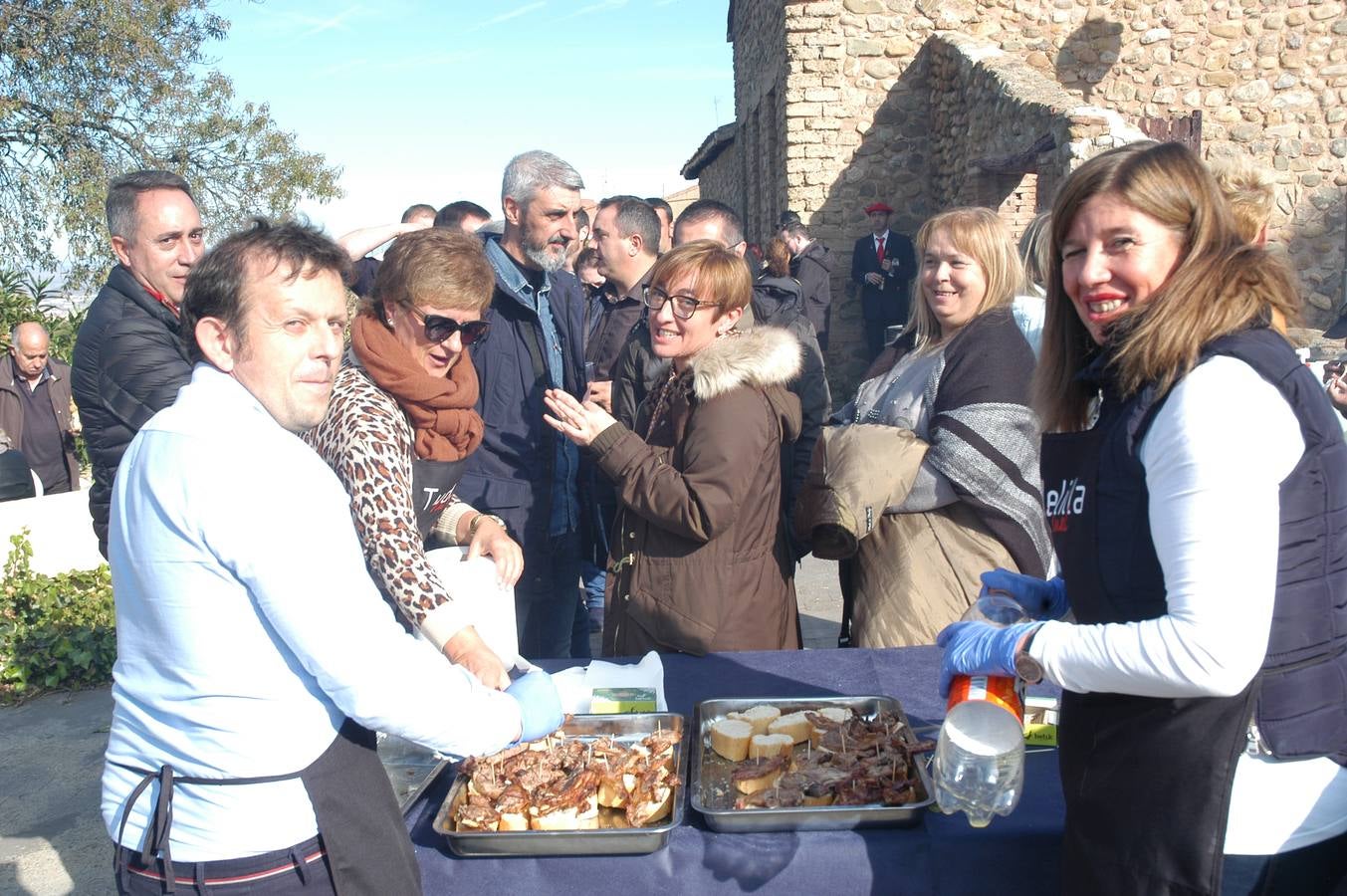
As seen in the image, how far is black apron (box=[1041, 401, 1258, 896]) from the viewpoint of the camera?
1420mm

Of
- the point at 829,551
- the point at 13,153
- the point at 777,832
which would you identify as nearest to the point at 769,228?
the point at 13,153

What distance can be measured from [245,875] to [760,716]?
109cm

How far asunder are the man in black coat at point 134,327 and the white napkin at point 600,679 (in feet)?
4.30

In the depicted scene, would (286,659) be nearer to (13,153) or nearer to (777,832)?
(777,832)

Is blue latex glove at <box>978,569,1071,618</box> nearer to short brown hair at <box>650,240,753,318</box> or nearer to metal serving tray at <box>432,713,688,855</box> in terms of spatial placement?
metal serving tray at <box>432,713,688,855</box>

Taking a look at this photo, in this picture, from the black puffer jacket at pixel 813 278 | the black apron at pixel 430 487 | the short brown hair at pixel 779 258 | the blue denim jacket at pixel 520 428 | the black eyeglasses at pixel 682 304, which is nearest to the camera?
the black apron at pixel 430 487

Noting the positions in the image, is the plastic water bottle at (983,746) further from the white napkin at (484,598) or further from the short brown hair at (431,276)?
the short brown hair at (431,276)

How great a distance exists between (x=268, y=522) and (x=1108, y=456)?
1.20 m

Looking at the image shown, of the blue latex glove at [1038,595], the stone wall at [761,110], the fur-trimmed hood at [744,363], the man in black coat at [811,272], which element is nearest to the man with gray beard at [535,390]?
the fur-trimmed hood at [744,363]

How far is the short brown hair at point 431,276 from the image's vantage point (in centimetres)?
245

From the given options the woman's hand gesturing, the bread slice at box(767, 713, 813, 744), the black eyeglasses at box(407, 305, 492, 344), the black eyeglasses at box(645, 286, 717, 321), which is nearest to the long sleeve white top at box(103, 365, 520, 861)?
the bread slice at box(767, 713, 813, 744)

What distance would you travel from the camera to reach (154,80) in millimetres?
12242

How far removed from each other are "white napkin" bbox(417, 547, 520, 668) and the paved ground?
1.97 metres

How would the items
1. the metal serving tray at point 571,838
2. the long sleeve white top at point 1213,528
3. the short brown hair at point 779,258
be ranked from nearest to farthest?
1. the long sleeve white top at point 1213,528
2. the metal serving tray at point 571,838
3. the short brown hair at point 779,258
